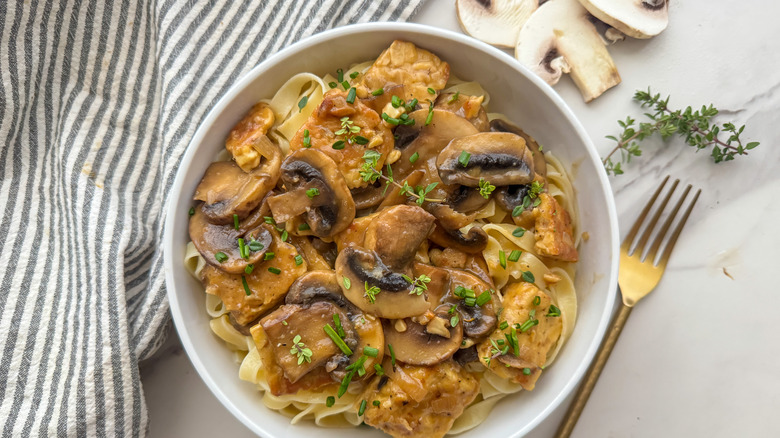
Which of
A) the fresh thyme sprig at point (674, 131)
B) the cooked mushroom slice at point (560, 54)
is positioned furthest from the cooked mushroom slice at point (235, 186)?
the fresh thyme sprig at point (674, 131)

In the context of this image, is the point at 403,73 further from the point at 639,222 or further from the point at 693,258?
the point at 693,258

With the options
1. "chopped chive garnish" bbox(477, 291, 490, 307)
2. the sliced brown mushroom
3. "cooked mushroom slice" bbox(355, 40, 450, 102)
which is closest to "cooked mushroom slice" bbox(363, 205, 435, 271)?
the sliced brown mushroom

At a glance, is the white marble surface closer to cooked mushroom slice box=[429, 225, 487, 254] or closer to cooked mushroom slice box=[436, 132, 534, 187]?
cooked mushroom slice box=[436, 132, 534, 187]

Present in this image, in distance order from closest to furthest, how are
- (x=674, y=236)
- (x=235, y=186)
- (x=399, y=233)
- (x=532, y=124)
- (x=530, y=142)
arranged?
(x=399, y=233), (x=235, y=186), (x=530, y=142), (x=532, y=124), (x=674, y=236)

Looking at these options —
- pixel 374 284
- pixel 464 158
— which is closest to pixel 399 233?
pixel 374 284

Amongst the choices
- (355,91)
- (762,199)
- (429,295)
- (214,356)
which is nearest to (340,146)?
(355,91)

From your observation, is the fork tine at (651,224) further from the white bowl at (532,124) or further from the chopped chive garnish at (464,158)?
the chopped chive garnish at (464,158)
